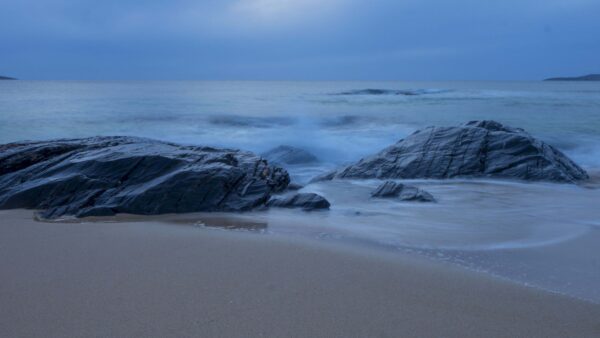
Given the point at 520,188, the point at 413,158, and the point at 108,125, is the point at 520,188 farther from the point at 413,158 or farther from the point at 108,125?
the point at 108,125

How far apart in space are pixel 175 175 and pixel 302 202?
1.44 meters

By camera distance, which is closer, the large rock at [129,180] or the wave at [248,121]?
the large rock at [129,180]

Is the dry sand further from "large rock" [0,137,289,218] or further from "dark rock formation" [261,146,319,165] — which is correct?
"dark rock formation" [261,146,319,165]

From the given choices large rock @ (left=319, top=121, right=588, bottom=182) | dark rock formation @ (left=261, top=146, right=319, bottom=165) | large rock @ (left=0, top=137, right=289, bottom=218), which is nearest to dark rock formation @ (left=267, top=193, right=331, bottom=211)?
large rock @ (left=0, top=137, right=289, bottom=218)

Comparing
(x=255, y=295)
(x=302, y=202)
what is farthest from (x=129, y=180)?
(x=255, y=295)

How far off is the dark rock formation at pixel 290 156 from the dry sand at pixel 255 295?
22.6 ft

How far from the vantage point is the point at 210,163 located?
6.13 meters

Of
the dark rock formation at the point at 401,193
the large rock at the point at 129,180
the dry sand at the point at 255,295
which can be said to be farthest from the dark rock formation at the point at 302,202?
the dry sand at the point at 255,295

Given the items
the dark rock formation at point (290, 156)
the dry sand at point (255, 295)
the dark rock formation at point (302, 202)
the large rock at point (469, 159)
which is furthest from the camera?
the dark rock formation at point (290, 156)

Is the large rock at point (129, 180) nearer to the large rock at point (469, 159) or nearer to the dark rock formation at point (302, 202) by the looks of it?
the dark rock formation at point (302, 202)

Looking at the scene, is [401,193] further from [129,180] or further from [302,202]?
[129,180]

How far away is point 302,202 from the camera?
5.71 m

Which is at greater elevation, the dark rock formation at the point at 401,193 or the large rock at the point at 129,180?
the large rock at the point at 129,180

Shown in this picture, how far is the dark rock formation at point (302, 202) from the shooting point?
567 cm
